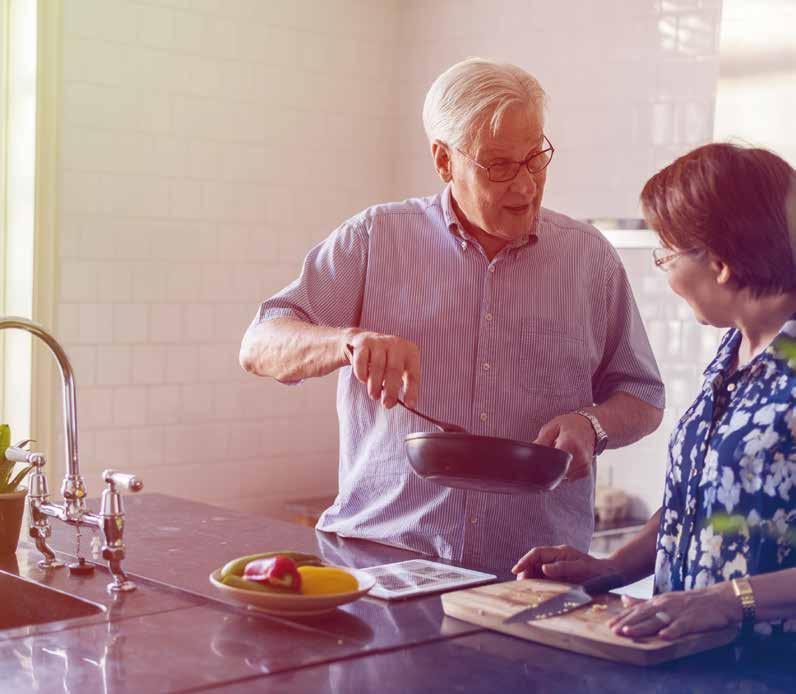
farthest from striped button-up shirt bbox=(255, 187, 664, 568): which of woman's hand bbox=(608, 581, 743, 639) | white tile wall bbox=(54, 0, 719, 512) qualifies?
white tile wall bbox=(54, 0, 719, 512)

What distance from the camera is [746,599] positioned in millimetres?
1765

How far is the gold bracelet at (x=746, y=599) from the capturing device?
1761 mm

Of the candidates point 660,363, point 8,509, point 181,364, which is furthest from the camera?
point 181,364

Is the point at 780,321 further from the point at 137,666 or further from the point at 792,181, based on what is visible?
the point at 137,666

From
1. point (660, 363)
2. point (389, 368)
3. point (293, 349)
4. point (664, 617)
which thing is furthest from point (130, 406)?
point (664, 617)

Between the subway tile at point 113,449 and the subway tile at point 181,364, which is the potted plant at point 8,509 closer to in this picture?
the subway tile at point 113,449

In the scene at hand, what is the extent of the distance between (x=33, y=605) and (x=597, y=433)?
1.20 m

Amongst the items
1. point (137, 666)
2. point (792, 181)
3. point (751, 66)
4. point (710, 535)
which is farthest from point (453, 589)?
point (751, 66)

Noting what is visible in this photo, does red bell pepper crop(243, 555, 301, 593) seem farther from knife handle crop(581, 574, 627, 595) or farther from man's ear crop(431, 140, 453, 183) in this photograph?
man's ear crop(431, 140, 453, 183)

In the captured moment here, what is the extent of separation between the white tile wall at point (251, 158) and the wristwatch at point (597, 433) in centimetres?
157

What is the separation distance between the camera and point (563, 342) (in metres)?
2.76

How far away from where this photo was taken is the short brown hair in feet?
6.51

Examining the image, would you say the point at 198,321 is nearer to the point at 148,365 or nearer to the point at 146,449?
the point at 148,365

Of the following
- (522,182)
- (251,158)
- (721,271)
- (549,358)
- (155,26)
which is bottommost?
(549,358)
